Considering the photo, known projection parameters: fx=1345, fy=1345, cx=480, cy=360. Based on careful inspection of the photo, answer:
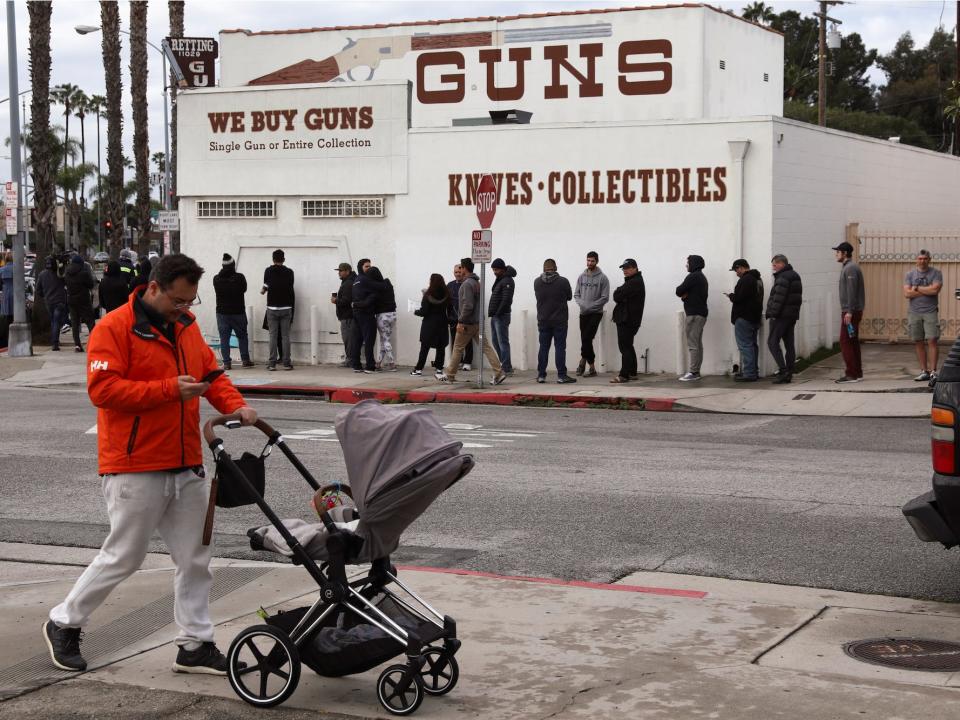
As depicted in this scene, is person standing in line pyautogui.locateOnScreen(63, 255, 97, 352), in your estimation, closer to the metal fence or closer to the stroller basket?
the metal fence

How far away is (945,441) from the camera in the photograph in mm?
7395

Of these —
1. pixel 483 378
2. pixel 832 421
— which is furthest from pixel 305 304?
pixel 832 421

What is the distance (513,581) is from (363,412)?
8.64ft

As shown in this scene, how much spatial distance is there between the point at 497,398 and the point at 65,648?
13.5m

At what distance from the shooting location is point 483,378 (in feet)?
70.5

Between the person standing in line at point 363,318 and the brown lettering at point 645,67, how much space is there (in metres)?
6.99

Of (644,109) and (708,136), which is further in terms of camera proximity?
(644,109)

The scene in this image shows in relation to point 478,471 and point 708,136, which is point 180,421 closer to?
point 478,471

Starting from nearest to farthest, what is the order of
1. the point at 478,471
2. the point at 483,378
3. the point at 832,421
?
the point at 478,471 → the point at 832,421 → the point at 483,378

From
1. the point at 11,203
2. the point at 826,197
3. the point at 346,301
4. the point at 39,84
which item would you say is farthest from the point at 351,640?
the point at 39,84

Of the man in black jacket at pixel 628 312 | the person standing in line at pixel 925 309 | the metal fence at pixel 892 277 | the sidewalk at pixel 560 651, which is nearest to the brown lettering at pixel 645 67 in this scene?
the metal fence at pixel 892 277

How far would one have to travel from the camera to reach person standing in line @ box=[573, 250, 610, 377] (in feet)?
70.0

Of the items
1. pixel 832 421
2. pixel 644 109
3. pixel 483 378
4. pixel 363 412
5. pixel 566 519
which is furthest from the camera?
pixel 644 109

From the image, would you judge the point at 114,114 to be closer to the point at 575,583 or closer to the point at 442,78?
the point at 442,78
